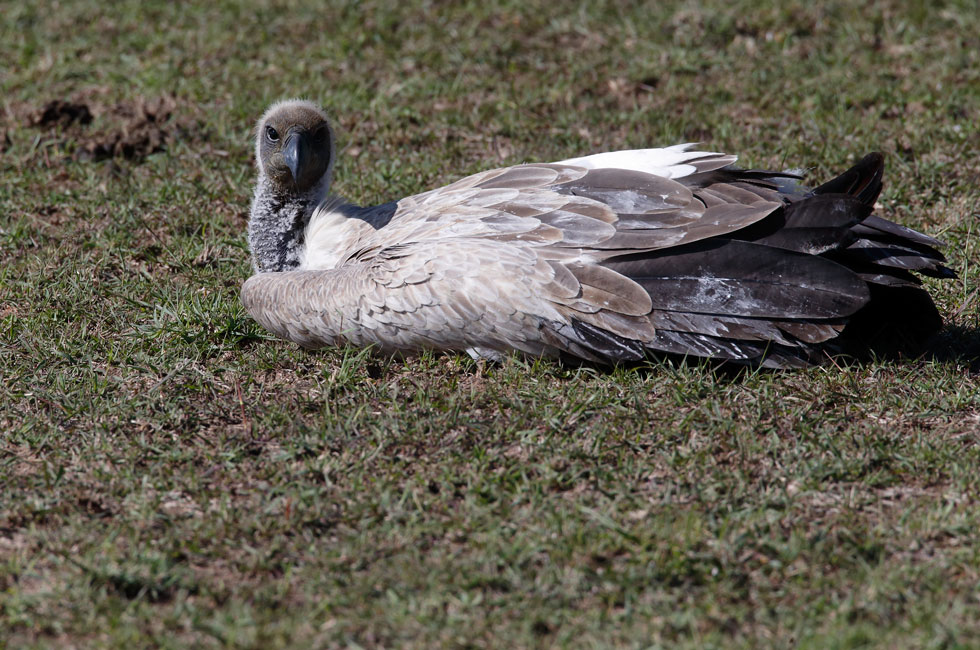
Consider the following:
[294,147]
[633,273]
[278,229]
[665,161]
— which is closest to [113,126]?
[278,229]

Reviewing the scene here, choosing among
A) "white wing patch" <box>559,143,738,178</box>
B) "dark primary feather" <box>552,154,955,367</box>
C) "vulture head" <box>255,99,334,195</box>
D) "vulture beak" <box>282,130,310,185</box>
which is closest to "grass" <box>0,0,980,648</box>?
"dark primary feather" <box>552,154,955,367</box>

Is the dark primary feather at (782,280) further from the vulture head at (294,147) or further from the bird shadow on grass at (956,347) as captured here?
the vulture head at (294,147)

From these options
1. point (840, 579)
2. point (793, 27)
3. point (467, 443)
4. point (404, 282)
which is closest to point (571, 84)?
point (793, 27)

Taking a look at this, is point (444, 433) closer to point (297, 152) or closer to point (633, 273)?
point (633, 273)

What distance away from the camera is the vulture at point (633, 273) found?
4.53 meters

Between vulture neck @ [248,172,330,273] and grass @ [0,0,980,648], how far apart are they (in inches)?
10.9

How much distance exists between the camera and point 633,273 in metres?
4.62

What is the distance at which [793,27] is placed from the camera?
26.9 ft

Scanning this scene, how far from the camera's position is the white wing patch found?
509 cm

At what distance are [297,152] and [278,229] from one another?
0.45 meters

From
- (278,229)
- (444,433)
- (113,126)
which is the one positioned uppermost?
(113,126)

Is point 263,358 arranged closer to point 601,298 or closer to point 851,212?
point 601,298

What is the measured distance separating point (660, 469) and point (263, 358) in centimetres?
192

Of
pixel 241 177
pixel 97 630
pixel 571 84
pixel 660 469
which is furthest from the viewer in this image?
pixel 571 84
